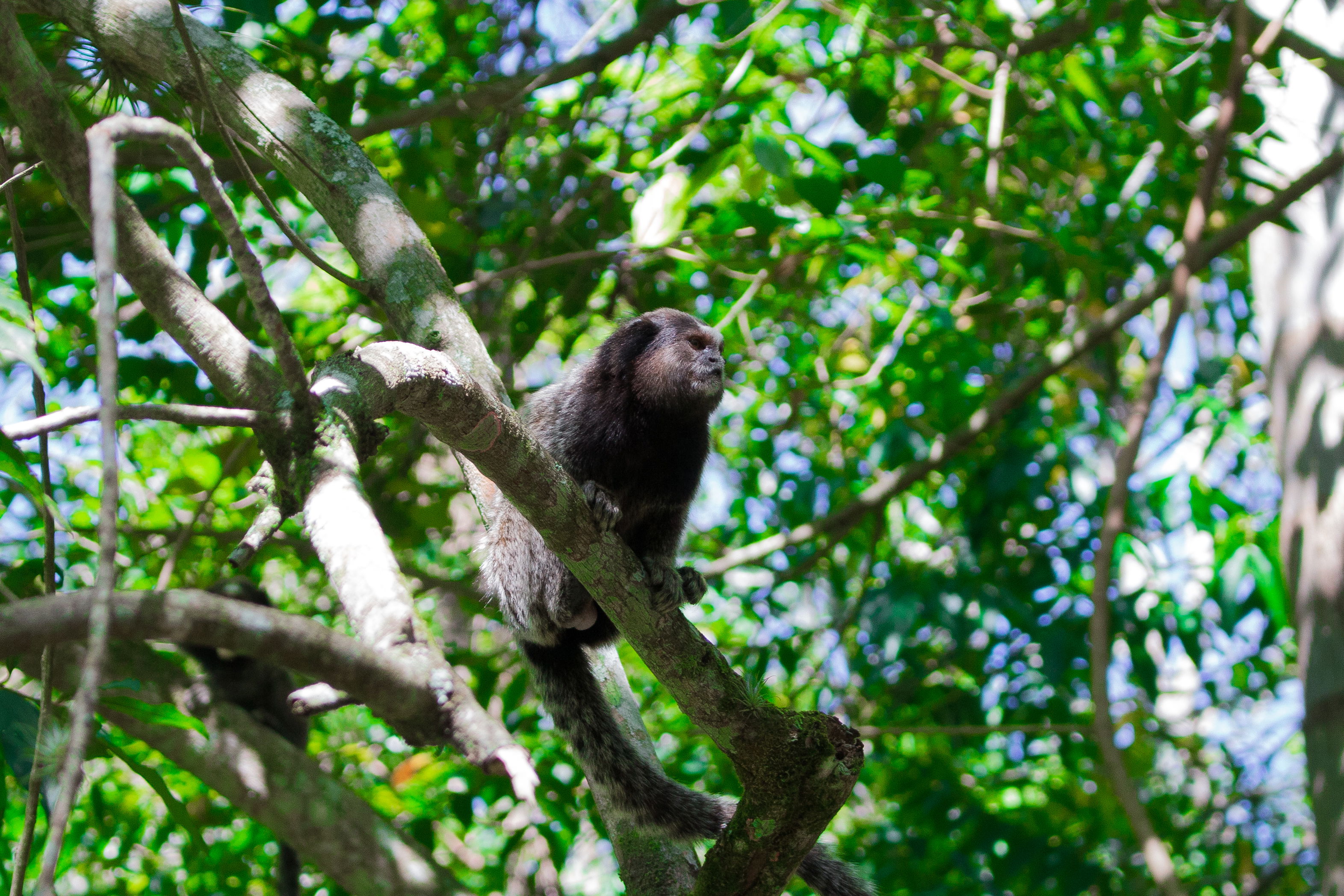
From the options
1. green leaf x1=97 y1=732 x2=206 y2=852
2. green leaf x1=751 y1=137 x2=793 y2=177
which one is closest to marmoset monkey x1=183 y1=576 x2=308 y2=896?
green leaf x1=97 y1=732 x2=206 y2=852

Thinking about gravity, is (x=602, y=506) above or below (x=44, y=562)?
above

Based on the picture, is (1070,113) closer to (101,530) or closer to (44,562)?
(44,562)

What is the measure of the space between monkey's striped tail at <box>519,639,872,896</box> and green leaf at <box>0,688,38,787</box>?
4.55 feet

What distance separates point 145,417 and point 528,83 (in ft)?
9.41

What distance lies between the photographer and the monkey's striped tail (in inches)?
96.7

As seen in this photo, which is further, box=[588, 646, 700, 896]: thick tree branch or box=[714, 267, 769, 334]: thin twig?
box=[714, 267, 769, 334]: thin twig

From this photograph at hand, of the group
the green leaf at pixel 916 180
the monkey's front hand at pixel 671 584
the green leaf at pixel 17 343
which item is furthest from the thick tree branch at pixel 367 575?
the green leaf at pixel 916 180

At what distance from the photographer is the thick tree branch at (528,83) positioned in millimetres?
3689

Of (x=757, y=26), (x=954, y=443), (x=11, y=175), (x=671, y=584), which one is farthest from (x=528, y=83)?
(x=954, y=443)

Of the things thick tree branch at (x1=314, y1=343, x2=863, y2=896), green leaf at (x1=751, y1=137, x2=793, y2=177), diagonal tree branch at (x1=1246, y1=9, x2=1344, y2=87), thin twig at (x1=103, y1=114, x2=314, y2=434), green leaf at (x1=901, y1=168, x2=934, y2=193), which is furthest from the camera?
green leaf at (x1=901, y1=168, x2=934, y2=193)

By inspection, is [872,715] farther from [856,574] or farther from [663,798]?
[663,798]

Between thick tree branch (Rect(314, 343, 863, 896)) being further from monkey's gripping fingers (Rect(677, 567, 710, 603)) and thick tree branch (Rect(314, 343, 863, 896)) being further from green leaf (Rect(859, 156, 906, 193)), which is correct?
green leaf (Rect(859, 156, 906, 193))

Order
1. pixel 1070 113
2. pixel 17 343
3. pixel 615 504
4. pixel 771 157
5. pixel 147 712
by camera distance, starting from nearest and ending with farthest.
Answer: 1. pixel 17 343
2. pixel 147 712
3. pixel 615 504
4. pixel 771 157
5. pixel 1070 113

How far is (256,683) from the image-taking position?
546 cm
